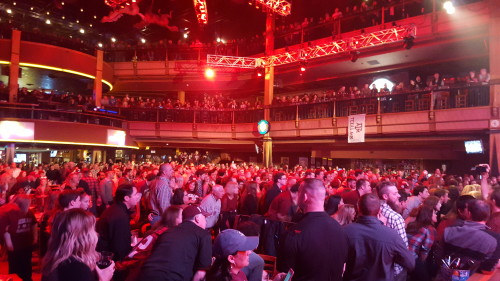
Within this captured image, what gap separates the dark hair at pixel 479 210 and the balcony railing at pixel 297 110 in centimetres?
1297

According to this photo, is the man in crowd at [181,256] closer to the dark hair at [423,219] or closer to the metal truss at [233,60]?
the dark hair at [423,219]

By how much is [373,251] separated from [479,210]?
4.60ft

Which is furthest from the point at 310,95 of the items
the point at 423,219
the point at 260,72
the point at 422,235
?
the point at 422,235

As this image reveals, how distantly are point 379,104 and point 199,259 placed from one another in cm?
1637

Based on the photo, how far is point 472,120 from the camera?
14688mm

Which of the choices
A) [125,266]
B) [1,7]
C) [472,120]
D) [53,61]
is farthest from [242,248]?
[1,7]

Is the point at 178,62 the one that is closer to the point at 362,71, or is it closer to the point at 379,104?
the point at 362,71

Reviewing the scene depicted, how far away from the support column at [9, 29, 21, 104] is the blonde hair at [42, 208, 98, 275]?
22370 millimetres

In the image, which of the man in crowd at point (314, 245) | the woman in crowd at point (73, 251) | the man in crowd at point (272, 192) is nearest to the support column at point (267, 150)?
the man in crowd at point (272, 192)

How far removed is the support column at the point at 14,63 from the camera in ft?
69.8

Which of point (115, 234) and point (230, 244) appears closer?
point (230, 244)

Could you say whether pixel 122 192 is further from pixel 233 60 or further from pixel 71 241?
pixel 233 60

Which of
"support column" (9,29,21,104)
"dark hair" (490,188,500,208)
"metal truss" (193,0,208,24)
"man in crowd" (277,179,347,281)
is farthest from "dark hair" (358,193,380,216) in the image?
"support column" (9,29,21,104)

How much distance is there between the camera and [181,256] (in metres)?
2.92
